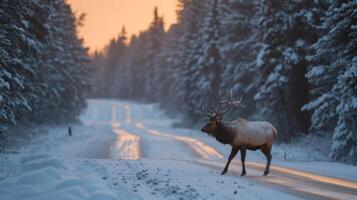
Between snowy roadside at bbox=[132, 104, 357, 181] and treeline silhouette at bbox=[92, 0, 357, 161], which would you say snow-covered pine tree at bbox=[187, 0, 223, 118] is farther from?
snowy roadside at bbox=[132, 104, 357, 181]

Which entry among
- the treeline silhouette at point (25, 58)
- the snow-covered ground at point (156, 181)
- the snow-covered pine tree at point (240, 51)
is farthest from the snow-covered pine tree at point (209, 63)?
the snow-covered ground at point (156, 181)

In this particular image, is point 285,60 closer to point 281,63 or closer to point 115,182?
point 281,63

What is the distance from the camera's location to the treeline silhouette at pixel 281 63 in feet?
63.5

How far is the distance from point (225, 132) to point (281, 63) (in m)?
14.4

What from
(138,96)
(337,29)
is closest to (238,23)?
(337,29)

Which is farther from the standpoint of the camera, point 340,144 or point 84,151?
point 84,151

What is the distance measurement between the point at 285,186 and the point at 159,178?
3289 mm

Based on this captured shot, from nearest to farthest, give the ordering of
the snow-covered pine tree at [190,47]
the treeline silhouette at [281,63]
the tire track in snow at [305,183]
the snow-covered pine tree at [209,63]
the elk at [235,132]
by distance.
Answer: the tire track in snow at [305,183] < the elk at [235,132] < the treeline silhouette at [281,63] < the snow-covered pine tree at [209,63] < the snow-covered pine tree at [190,47]

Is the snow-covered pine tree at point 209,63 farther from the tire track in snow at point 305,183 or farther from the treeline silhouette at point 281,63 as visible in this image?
the tire track in snow at point 305,183

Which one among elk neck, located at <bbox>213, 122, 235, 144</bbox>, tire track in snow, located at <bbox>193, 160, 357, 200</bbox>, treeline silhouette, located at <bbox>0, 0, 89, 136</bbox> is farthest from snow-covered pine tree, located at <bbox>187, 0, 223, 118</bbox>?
elk neck, located at <bbox>213, 122, 235, 144</bbox>

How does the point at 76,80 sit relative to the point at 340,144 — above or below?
above

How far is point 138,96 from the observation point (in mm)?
102938

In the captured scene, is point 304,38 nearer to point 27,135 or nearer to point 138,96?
point 27,135

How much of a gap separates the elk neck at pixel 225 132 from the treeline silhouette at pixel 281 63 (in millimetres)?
6633
